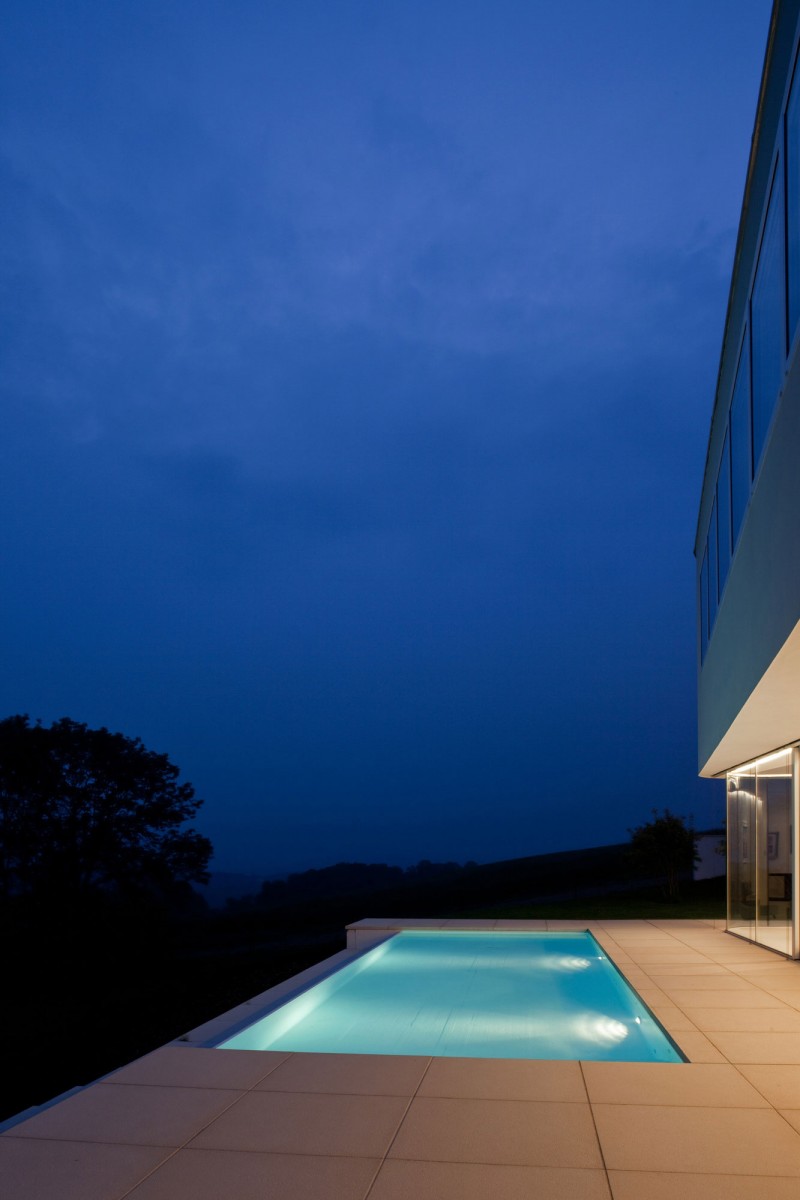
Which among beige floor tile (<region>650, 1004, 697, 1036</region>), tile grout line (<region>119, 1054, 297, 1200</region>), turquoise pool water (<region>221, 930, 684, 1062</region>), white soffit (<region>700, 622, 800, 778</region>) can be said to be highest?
white soffit (<region>700, 622, 800, 778</region>)

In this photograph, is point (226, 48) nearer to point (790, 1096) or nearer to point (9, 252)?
point (9, 252)

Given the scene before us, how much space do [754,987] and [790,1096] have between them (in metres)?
3.63

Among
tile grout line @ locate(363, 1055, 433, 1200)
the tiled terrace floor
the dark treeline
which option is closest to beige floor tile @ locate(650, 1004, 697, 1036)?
the tiled terrace floor

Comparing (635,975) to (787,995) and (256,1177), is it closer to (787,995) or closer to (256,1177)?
(787,995)

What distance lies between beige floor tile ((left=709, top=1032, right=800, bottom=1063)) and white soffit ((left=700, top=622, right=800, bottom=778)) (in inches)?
86.4

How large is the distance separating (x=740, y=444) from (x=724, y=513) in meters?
1.73

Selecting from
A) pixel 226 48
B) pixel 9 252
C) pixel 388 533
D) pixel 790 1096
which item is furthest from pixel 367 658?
pixel 790 1096

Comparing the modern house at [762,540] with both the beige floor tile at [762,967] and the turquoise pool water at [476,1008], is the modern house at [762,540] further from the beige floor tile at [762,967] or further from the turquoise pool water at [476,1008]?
the turquoise pool water at [476,1008]

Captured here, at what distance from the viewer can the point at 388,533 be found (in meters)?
70.0

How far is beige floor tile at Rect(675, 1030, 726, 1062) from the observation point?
522 cm

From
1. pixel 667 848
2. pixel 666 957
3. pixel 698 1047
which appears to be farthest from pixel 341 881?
pixel 698 1047

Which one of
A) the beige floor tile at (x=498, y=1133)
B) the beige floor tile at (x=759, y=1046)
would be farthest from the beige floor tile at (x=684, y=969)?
the beige floor tile at (x=498, y=1133)

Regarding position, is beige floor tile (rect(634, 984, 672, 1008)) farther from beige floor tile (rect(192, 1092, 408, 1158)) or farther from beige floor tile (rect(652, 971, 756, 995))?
beige floor tile (rect(192, 1092, 408, 1158))

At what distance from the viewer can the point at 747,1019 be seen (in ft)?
20.9
